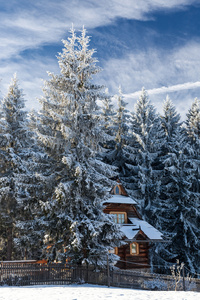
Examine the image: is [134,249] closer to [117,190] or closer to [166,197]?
[117,190]

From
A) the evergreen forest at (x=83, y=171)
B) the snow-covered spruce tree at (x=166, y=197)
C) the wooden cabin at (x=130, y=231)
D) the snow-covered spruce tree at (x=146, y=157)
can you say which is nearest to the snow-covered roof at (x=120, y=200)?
the wooden cabin at (x=130, y=231)

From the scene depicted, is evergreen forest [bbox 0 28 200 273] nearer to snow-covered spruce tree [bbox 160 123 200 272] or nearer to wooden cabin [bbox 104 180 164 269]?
snow-covered spruce tree [bbox 160 123 200 272]

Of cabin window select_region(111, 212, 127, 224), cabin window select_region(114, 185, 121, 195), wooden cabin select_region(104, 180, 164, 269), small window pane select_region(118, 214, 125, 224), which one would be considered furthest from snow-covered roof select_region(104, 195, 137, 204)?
small window pane select_region(118, 214, 125, 224)

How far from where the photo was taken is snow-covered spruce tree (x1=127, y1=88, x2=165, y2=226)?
35812mm

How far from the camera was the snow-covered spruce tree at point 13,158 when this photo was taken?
26688mm

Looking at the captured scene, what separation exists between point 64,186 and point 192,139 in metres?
27.1

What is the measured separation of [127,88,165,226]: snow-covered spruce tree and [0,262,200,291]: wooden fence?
16.2m

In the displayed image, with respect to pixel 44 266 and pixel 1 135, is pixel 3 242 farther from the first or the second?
pixel 44 266

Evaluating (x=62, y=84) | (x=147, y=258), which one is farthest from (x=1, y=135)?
(x=147, y=258)

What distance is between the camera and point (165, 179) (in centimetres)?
3962

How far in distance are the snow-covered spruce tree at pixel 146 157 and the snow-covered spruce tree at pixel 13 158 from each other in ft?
44.7

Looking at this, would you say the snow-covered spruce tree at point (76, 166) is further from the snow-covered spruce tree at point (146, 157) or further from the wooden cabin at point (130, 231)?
the snow-covered spruce tree at point (146, 157)

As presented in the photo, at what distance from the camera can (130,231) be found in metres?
28.4

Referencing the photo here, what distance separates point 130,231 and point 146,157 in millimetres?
11927
